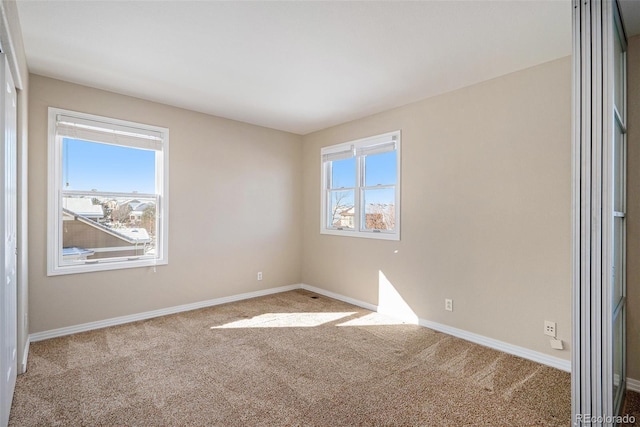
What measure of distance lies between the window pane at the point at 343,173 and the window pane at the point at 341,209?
0.11m

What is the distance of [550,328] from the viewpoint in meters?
2.79

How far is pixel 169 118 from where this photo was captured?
4043 millimetres

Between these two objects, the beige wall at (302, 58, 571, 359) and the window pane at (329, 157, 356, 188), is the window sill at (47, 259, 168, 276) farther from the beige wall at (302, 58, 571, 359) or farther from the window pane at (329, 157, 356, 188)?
the beige wall at (302, 58, 571, 359)

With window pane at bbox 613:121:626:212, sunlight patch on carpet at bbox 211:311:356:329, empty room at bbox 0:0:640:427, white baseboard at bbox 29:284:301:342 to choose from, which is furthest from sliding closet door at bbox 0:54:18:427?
window pane at bbox 613:121:626:212

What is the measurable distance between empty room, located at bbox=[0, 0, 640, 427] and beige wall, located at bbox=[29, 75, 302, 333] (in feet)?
0.09

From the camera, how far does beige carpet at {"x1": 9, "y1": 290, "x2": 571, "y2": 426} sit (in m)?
2.07

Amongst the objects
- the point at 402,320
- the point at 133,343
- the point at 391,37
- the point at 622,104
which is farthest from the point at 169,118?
the point at 622,104

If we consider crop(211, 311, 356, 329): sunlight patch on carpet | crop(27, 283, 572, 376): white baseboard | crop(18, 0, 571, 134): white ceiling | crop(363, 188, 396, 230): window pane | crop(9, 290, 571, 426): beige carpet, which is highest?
crop(18, 0, 571, 134): white ceiling

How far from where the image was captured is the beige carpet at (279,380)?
2.07m

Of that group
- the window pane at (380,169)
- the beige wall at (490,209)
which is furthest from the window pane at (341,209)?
the beige wall at (490,209)

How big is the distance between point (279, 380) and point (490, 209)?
2.45 metres

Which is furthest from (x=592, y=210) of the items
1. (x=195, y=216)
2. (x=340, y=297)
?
(x=195, y=216)

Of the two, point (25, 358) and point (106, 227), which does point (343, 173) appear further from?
point (25, 358)

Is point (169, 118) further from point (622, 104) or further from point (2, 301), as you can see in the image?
point (622, 104)
